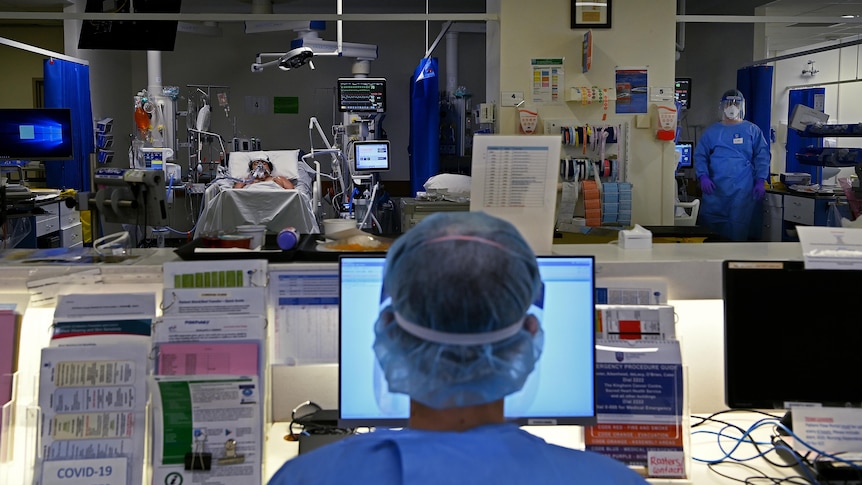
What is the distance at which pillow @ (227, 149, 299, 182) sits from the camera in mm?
7508

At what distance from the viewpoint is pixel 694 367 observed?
6.90 ft

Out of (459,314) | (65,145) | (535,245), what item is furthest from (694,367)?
(65,145)

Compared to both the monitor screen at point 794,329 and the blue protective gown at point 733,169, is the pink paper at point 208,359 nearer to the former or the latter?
the monitor screen at point 794,329

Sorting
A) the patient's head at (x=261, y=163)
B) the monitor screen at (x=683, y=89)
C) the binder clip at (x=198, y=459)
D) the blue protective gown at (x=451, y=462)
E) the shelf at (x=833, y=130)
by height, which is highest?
the monitor screen at (x=683, y=89)

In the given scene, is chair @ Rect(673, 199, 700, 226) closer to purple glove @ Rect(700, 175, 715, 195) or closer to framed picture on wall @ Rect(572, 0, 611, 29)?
purple glove @ Rect(700, 175, 715, 195)

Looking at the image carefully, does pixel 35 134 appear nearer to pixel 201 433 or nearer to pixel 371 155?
pixel 371 155

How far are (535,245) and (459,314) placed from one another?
3.32ft

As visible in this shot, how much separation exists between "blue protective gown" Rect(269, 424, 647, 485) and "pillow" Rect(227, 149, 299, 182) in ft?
21.8

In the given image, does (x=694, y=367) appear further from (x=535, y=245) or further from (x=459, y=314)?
(x=459, y=314)

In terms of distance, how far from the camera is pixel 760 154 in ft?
23.3

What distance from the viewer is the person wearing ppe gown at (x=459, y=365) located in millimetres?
963

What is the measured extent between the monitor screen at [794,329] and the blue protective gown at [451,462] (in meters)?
0.85

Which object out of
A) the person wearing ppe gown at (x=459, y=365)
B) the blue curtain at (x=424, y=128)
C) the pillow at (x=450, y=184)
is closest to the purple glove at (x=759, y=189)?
the pillow at (x=450, y=184)

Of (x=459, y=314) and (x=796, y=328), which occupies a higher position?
(x=459, y=314)
